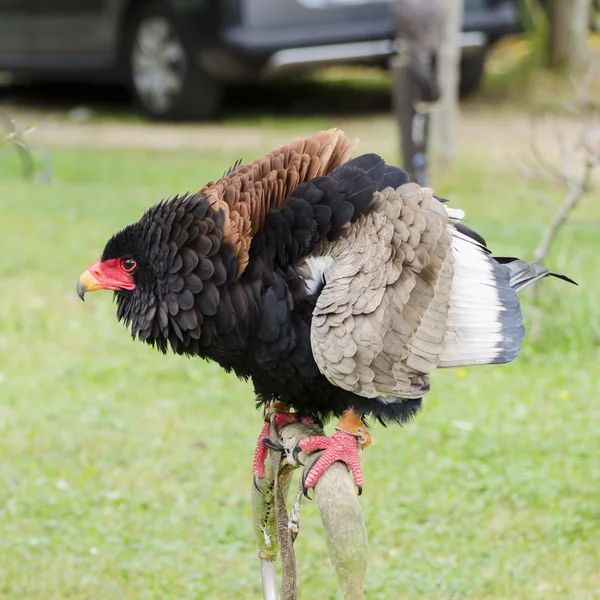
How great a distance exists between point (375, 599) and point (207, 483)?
113cm

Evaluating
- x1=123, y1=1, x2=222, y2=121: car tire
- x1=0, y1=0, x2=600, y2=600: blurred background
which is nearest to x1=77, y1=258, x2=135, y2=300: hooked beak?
x1=0, y1=0, x2=600, y2=600: blurred background

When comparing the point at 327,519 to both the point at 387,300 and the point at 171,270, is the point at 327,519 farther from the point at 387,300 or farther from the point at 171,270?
the point at 171,270

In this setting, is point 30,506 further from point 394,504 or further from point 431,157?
point 431,157

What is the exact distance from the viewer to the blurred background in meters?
4.11

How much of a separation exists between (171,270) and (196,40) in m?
7.69

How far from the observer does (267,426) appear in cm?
318

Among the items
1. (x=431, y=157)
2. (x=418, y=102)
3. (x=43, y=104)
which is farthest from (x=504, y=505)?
(x=43, y=104)

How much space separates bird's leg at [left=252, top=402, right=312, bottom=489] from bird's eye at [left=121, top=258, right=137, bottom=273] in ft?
2.14

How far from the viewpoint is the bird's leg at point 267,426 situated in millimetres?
3141

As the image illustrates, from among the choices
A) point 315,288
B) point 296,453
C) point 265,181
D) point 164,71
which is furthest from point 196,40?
point 296,453

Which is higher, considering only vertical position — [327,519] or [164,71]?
[327,519]

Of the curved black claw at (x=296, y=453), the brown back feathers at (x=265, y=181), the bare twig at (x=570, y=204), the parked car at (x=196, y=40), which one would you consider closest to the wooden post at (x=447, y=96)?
the parked car at (x=196, y=40)

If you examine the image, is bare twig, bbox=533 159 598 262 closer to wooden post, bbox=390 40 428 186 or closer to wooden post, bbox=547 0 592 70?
wooden post, bbox=390 40 428 186

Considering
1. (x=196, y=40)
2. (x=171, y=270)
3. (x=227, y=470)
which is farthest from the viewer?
(x=196, y=40)
